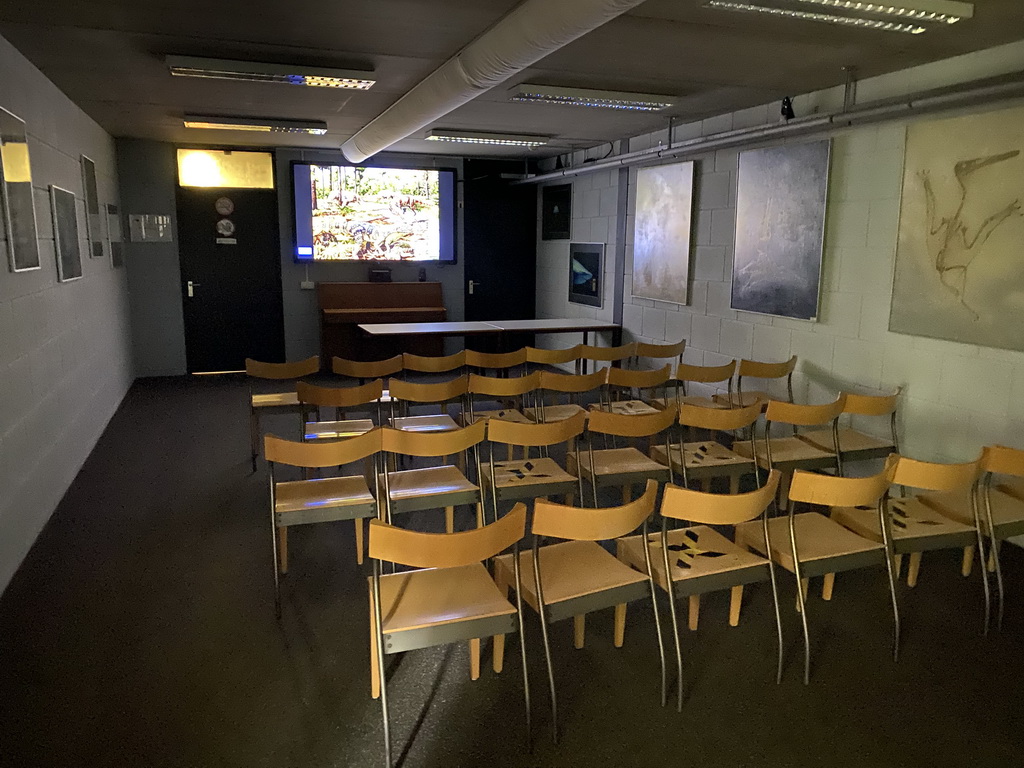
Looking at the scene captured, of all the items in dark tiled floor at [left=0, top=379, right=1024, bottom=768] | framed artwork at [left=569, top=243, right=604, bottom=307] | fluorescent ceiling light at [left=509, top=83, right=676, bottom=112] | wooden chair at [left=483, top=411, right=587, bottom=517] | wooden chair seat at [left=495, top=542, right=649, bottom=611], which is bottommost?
dark tiled floor at [left=0, top=379, right=1024, bottom=768]

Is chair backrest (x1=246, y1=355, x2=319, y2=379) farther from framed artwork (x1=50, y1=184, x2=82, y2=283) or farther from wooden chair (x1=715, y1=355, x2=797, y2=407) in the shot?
wooden chair (x1=715, y1=355, x2=797, y2=407)

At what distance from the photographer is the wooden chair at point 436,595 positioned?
2.27 metres

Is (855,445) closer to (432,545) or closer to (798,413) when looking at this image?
(798,413)

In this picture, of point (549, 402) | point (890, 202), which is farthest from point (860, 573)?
point (549, 402)

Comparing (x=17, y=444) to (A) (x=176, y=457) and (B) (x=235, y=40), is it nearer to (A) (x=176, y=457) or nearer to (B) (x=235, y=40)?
(A) (x=176, y=457)

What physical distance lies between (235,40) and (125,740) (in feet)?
12.0

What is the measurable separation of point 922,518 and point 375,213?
7.92m

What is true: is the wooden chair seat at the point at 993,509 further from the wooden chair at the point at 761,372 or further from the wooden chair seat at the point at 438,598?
the wooden chair seat at the point at 438,598

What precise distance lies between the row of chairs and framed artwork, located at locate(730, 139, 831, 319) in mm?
2568

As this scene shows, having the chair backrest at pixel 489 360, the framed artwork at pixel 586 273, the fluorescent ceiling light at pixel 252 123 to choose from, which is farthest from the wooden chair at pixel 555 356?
the fluorescent ceiling light at pixel 252 123

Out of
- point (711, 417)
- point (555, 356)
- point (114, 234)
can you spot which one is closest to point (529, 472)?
point (711, 417)

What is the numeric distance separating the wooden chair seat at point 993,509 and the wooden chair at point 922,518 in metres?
0.02

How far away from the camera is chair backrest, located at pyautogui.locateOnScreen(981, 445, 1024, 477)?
320 centimetres

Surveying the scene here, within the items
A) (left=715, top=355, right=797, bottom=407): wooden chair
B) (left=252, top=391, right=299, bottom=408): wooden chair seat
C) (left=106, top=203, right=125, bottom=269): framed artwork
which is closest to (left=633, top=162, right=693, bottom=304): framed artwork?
(left=715, top=355, right=797, bottom=407): wooden chair
